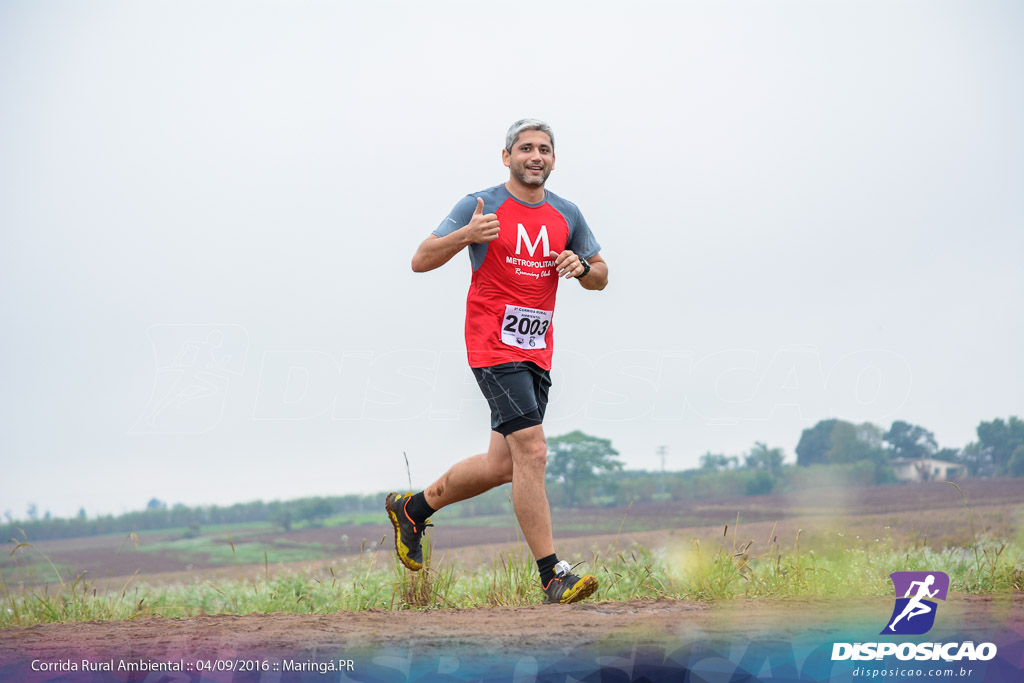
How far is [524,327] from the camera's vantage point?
4.49 m

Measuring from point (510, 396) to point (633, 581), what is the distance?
5.90 ft

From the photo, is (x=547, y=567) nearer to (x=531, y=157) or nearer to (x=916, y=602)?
(x=916, y=602)

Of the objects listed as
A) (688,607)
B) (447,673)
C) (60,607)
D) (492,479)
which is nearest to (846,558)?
(688,607)

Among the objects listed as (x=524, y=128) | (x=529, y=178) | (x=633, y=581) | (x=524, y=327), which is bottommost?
(x=633, y=581)

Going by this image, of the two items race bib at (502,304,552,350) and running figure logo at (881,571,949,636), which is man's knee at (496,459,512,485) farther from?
running figure logo at (881,571,949,636)

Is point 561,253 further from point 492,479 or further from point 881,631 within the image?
point 881,631

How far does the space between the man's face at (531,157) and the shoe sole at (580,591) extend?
2050 millimetres

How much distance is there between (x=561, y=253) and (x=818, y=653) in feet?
7.56

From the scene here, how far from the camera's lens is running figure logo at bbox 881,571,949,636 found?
349 cm

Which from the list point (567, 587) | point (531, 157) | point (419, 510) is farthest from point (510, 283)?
point (567, 587)

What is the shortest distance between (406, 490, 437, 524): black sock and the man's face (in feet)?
6.19

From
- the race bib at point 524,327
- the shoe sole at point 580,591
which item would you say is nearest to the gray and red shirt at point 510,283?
the race bib at point 524,327

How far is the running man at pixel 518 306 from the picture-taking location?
4383 millimetres

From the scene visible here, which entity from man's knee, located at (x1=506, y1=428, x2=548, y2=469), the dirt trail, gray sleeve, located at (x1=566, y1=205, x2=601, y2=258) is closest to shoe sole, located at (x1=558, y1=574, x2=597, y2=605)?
the dirt trail
